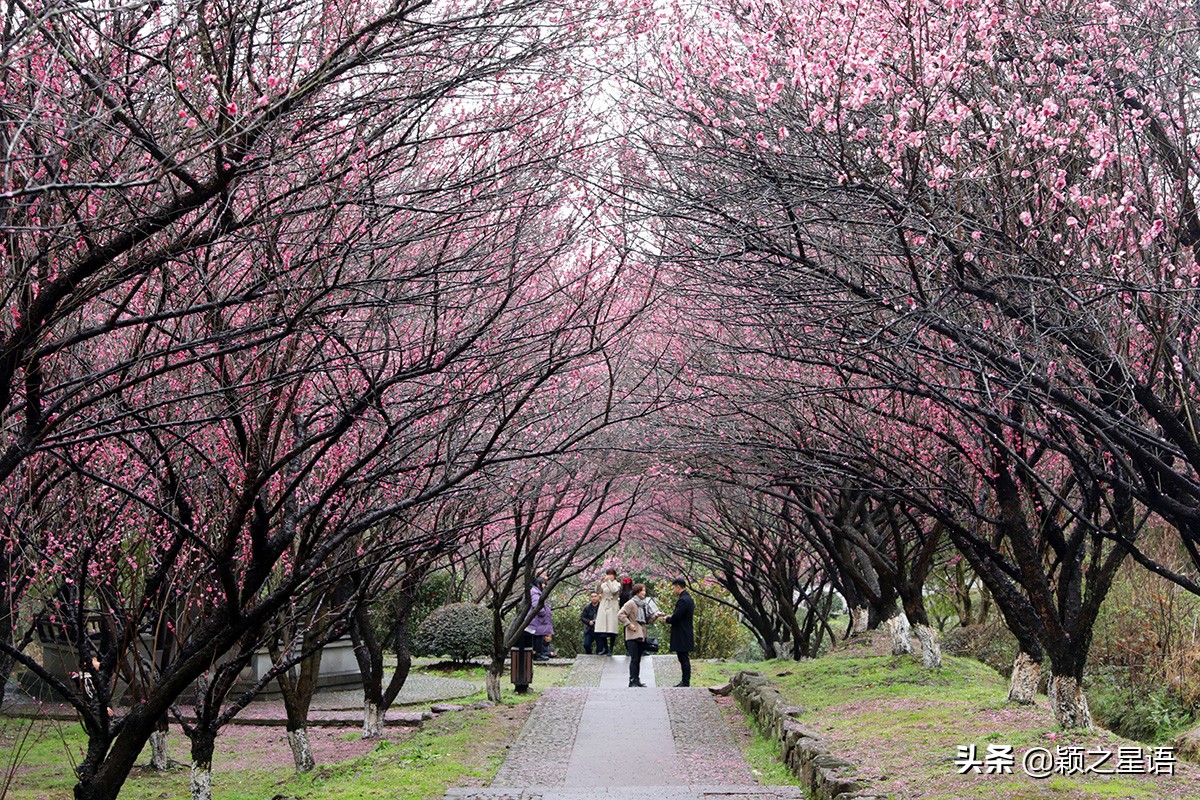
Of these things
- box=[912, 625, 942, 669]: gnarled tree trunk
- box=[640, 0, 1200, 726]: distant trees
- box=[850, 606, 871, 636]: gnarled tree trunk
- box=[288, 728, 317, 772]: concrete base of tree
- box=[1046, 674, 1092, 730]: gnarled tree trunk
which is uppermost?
box=[640, 0, 1200, 726]: distant trees

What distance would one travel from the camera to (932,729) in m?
9.73

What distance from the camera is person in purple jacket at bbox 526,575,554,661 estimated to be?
18.5 m

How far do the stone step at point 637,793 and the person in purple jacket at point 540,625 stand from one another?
6970 millimetres

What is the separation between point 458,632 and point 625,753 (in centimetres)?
1068

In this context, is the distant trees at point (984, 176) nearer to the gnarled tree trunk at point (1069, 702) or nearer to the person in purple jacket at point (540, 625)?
the gnarled tree trunk at point (1069, 702)

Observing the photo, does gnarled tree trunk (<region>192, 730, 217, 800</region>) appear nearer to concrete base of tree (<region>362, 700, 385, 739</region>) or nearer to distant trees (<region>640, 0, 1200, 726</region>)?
concrete base of tree (<region>362, 700, 385, 739</region>)

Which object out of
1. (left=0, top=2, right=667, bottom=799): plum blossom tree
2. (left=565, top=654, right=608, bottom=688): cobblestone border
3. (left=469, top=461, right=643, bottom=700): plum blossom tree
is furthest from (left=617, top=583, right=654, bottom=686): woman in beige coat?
(left=0, top=2, right=667, bottom=799): plum blossom tree

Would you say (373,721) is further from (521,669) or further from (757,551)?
(757,551)

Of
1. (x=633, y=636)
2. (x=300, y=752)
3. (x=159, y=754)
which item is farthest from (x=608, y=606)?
(x=300, y=752)

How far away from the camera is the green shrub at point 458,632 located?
21.6m

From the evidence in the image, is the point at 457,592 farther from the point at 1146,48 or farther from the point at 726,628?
the point at 1146,48

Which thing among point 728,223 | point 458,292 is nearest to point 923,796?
point 728,223

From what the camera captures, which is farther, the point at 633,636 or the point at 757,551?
the point at 757,551

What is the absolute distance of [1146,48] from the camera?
603 centimetres
